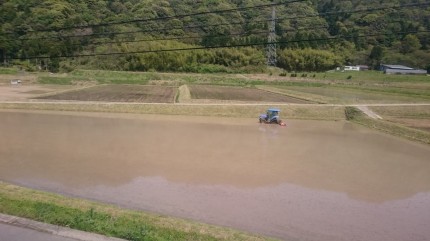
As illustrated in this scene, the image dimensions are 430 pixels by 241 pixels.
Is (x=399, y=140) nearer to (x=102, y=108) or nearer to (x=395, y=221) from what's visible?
(x=395, y=221)

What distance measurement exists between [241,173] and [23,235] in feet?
24.1

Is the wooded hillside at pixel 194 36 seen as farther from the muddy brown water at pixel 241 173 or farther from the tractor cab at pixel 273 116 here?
the muddy brown water at pixel 241 173

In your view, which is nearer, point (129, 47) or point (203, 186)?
point (203, 186)

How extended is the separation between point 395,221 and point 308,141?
9412mm

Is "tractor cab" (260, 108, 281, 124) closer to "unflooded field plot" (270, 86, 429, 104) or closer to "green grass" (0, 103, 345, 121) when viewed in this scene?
"green grass" (0, 103, 345, 121)

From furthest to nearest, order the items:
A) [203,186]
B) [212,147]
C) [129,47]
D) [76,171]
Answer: [129,47], [212,147], [76,171], [203,186]

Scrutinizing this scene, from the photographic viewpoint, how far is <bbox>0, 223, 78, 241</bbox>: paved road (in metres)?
7.67

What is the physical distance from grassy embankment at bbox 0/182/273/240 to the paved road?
16.9 inches

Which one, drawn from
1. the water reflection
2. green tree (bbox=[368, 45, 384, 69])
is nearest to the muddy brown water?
the water reflection

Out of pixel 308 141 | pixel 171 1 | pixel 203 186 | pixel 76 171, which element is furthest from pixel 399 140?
pixel 171 1

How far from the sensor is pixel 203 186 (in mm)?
12070

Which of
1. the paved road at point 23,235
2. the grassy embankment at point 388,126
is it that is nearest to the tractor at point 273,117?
the grassy embankment at point 388,126

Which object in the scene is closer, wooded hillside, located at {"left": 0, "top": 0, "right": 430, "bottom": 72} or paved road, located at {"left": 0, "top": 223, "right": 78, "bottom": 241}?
paved road, located at {"left": 0, "top": 223, "right": 78, "bottom": 241}

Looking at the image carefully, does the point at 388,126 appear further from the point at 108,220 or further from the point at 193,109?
the point at 108,220
